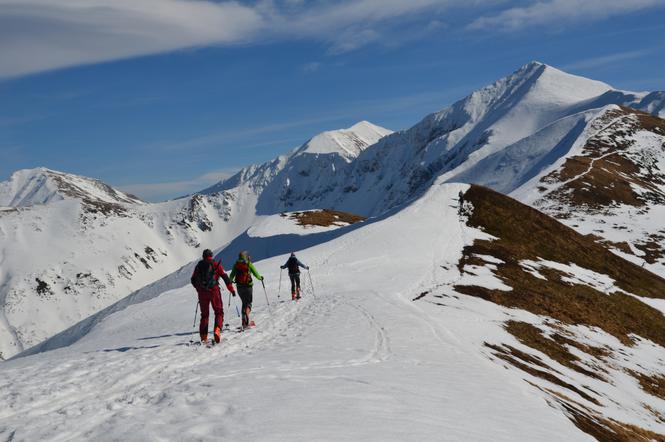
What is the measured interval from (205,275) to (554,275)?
34.4 meters

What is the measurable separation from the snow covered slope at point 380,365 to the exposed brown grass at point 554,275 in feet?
0.87

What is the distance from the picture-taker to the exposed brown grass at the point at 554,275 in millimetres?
33281

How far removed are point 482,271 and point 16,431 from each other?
115 feet

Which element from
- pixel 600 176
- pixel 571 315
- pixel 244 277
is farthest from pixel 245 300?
pixel 600 176

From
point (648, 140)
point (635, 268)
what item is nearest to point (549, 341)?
point (635, 268)

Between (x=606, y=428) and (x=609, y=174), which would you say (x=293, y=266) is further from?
(x=609, y=174)

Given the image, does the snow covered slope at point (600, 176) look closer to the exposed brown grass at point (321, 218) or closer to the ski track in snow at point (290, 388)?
the exposed brown grass at point (321, 218)

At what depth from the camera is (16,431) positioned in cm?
888

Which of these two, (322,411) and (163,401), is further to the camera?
(163,401)

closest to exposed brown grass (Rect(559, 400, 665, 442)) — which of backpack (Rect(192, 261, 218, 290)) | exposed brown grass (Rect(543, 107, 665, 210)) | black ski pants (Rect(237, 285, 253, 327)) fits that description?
black ski pants (Rect(237, 285, 253, 327))

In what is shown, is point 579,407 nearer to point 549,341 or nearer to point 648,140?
point 549,341

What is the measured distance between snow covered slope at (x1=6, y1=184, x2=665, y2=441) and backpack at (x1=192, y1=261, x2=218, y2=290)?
202 cm

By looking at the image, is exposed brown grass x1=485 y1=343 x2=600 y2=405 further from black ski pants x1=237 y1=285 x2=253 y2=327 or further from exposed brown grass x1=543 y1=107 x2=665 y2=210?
exposed brown grass x1=543 y1=107 x2=665 y2=210

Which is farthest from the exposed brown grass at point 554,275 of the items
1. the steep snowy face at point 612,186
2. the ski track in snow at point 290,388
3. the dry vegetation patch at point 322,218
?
the dry vegetation patch at point 322,218
